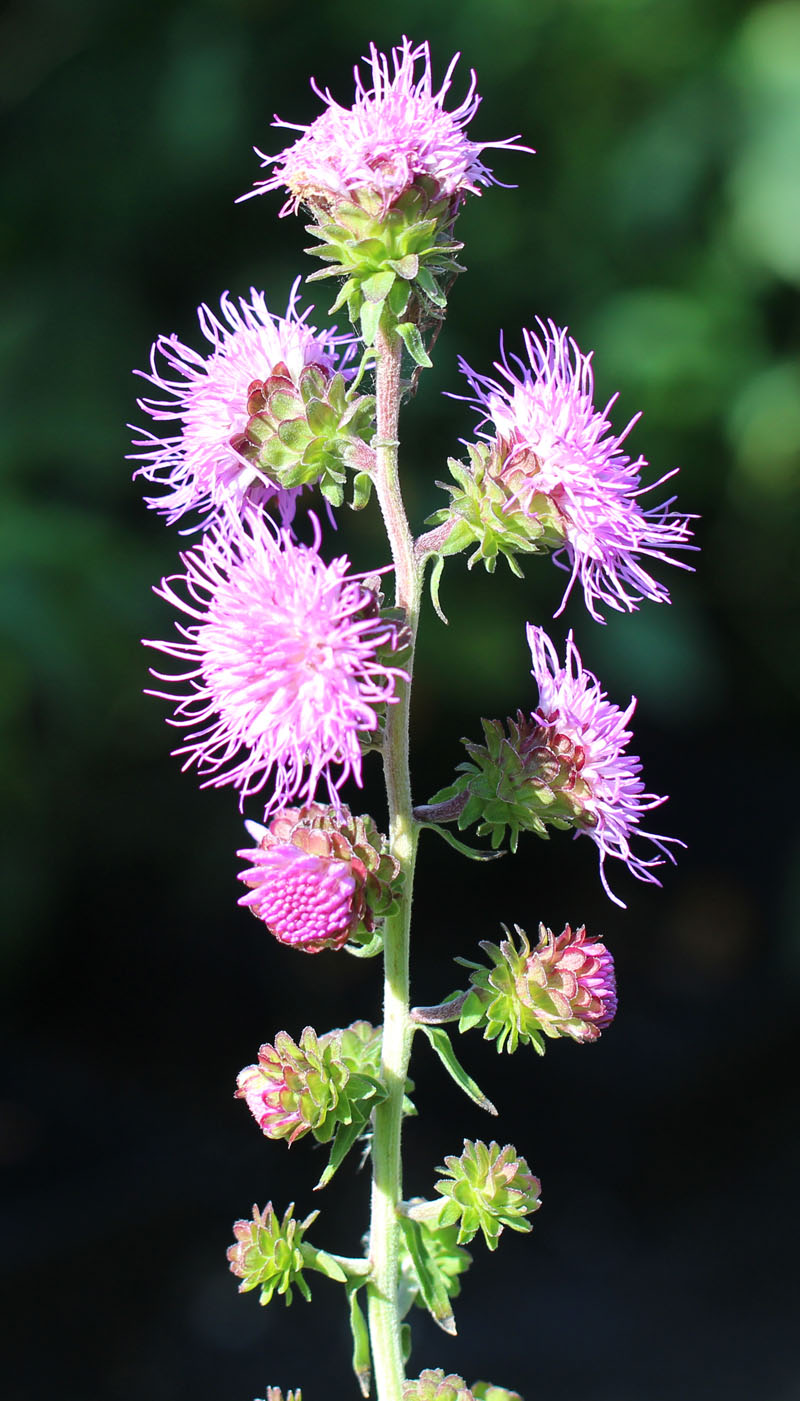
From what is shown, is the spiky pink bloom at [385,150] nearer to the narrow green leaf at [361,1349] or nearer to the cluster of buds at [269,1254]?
the cluster of buds at [269,1254]

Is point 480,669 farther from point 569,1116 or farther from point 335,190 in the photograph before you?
point 335,190

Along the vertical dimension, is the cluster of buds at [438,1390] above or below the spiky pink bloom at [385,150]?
below

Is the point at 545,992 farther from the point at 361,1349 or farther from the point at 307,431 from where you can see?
the point at 307,431

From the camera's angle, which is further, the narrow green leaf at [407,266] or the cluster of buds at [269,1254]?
the cluster of buds at [269,1254]

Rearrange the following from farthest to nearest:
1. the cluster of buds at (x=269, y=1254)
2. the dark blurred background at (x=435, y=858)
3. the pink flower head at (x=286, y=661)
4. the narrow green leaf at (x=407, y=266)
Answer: the dark blurred background at (x=435, y=858) → the cluster of buds at (x=269, y=1254) → the narrow green leaf at (x=407, y=266) → the pink flower head at (x=286, y=661)

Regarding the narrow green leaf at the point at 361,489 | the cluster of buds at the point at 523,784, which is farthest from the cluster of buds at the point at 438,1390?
the cluster of buds at the point at 523,784

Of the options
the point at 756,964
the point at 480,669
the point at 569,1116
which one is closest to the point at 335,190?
the point at 480,669

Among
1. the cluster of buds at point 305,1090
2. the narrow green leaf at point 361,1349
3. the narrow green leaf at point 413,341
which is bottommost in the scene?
the narrow green leaf at point 361,1349
